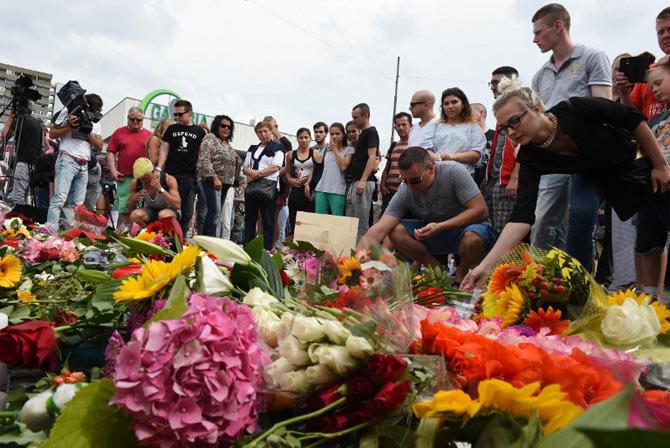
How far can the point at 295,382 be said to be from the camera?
0.73m

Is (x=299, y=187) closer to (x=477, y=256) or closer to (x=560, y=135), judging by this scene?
(x=477, y=256)

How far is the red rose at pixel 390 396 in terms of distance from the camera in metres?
0.68

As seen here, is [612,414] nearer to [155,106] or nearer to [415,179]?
[415,179]

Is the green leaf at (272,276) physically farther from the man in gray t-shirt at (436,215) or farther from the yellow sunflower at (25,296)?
the man in gray t-shirt at (436,215)

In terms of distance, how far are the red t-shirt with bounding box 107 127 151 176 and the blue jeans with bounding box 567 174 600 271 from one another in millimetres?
4514

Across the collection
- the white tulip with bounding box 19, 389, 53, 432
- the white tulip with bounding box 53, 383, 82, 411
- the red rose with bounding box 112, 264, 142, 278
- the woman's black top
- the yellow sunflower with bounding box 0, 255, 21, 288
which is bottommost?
the white tulip with bounding box 19, 389, 53, 432

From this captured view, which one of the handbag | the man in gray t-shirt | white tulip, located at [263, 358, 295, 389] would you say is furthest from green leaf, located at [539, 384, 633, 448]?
the handbag

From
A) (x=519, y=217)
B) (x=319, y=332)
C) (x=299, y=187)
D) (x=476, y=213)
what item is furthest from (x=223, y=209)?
(x=319, y=332)

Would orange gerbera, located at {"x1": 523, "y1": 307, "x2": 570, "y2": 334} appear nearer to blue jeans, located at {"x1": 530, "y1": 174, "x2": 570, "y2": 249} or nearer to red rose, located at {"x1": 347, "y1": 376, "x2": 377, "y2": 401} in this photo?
red rose, located at {"x1": 347, "y1": 376, "x2": 377, "y2": 401}

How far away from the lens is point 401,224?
401 cm

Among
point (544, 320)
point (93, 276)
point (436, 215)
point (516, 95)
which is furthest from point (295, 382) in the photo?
point (436, 215)

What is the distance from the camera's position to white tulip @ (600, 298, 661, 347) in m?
1.11

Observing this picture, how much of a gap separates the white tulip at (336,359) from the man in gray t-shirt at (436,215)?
291 cm

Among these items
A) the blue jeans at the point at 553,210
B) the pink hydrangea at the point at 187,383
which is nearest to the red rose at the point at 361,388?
the pink hydrangea at the point at 187,383
